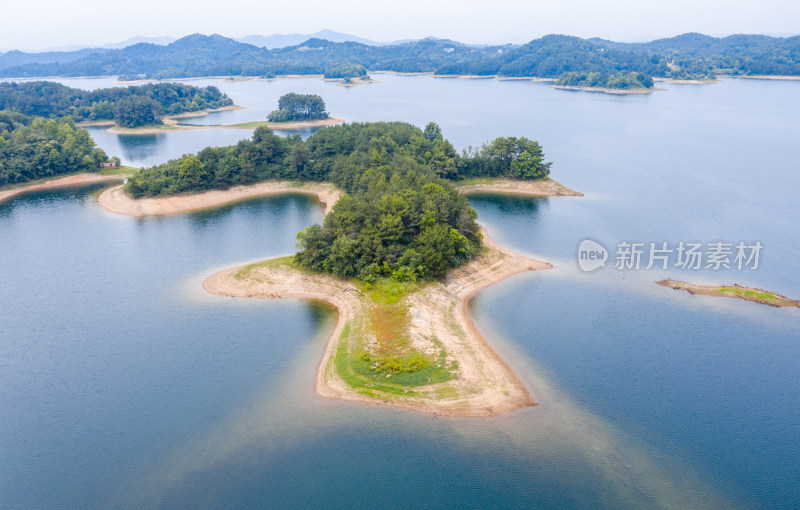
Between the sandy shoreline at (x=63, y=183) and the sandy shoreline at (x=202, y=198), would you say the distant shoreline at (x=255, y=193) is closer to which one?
the sandy shoreline at (x=202, y=198)

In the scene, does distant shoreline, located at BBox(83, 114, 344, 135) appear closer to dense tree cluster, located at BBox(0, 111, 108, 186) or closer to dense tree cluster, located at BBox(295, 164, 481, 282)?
dense tree cluster, located at BBox(0, 111, 108, 186)

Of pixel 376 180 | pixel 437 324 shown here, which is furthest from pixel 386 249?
pixel 376 180

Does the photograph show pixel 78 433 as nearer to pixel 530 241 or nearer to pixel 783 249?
pixel 530 241

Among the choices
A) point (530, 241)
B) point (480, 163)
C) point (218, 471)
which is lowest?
point (218, 471)

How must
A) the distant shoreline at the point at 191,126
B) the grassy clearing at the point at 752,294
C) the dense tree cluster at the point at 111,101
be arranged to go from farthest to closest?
the dense tree cluster at the point at 111,101, the distant shoreline at the point at 191,126, the grassy clearing at the point at 752,294

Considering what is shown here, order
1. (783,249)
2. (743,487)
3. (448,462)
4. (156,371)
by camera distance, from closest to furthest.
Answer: (743,487)
(448,462)
(156,371)
(783,249)

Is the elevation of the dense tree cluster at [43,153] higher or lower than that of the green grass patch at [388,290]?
higher

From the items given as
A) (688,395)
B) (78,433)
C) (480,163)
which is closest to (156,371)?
(78,433)

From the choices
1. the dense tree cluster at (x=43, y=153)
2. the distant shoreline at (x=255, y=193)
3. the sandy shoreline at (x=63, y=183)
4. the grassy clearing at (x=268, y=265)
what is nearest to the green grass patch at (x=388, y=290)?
the grassy clearing at (x=268, y=265)
